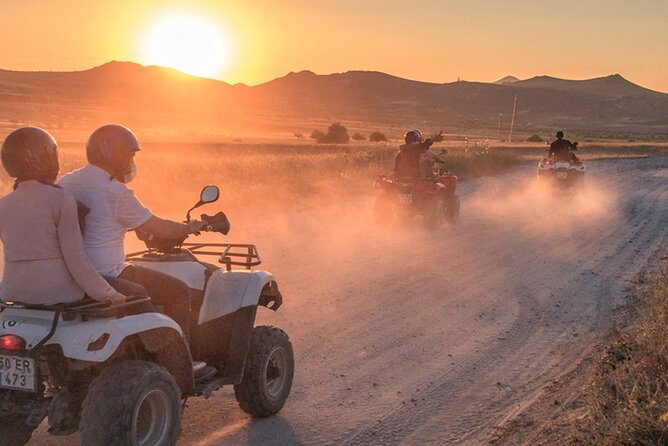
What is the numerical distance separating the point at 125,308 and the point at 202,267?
0.85m

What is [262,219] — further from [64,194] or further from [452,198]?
[64,194]

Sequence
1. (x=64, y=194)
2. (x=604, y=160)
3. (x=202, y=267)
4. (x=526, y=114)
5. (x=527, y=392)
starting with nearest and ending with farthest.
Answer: (x=64, y=194)
(x=202, y=267)
(x=527, y=392)
(x=604, y=160)
(x=526, y=114)

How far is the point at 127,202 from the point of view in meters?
4.27

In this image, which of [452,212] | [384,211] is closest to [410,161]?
[384,211]

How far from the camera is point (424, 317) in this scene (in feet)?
27.0

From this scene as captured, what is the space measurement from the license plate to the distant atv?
11308mm

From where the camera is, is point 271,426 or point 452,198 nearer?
point 271,426

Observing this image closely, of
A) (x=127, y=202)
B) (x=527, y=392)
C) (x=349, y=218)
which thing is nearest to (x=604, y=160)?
(x=349, y=218)

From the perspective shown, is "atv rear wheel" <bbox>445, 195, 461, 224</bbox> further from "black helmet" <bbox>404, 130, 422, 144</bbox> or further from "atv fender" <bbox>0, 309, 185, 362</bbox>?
"atv fender" <bbox>0, 309, 185, 362</bbox>

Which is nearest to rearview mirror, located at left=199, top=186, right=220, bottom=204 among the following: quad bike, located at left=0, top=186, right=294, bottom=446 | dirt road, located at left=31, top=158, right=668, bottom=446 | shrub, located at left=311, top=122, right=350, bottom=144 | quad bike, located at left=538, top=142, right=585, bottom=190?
quad bike, located at left=0, top=186, right=294, bottom=446

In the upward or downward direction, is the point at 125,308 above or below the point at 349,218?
above

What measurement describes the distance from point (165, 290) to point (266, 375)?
1162mm

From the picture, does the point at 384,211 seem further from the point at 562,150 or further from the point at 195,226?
the point at 562,150

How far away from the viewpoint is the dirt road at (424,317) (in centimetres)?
538
